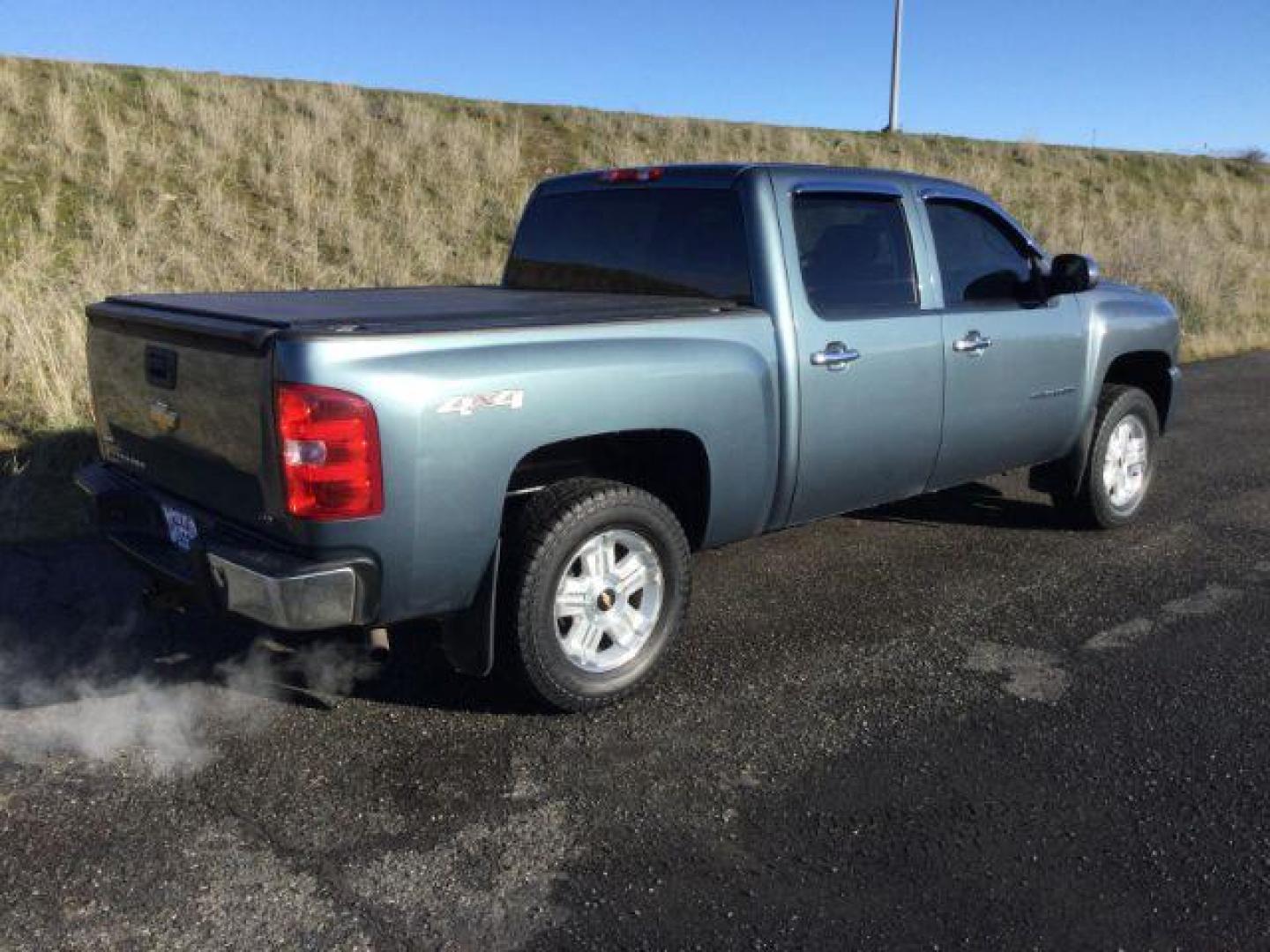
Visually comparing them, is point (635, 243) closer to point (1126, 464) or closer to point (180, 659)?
point (180, 659)

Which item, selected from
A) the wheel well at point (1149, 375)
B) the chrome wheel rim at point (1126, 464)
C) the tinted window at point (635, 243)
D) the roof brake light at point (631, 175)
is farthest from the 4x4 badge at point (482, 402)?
the wheel well at point (1149, 375)

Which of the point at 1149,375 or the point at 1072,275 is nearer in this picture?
the point at 1072,275

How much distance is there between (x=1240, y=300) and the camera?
1634 cm

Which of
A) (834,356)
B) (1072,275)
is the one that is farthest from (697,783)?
(1072,275)

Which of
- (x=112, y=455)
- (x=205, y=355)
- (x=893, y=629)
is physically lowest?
→ (x=893, y=629)

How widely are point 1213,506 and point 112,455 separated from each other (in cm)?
567

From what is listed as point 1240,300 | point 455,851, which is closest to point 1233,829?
point 455,851

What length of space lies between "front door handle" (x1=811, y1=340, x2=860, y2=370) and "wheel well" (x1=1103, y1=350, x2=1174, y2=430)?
241 cm

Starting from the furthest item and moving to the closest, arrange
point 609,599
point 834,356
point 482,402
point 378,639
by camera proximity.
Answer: point 834,356 < point 609,599 < point 378,639 < point 482,402

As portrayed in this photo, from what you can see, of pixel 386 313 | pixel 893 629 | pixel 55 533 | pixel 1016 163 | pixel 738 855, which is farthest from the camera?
pixel 1016 163

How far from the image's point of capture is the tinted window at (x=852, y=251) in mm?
4199

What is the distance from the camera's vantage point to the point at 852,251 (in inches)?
173

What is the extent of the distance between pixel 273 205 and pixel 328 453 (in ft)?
40.3

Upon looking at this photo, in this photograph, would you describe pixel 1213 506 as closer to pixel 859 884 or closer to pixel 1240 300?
pixel 859 884
